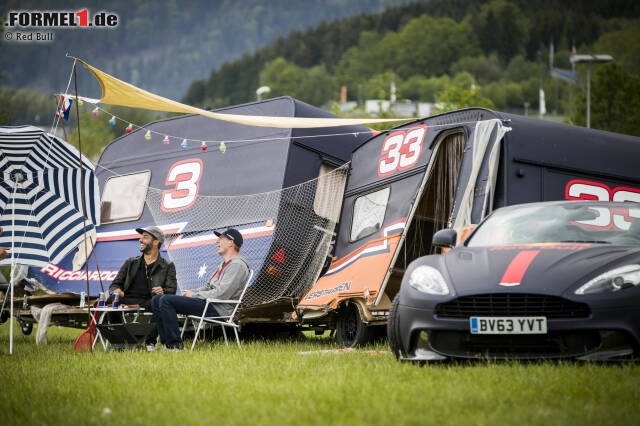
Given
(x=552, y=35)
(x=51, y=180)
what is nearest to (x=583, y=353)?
(x=51, y=180)

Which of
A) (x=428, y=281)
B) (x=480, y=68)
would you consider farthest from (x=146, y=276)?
(x=480, y=68)

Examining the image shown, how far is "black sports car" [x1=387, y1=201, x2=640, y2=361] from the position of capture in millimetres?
4547

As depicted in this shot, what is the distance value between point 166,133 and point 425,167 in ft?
15.3

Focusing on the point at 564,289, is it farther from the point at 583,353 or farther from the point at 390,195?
→ the point at 390,195

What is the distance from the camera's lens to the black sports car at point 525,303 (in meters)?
4.55

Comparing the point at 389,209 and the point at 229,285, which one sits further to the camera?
the point at 389,209

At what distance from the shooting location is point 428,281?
511cm

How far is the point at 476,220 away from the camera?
7.45 metres

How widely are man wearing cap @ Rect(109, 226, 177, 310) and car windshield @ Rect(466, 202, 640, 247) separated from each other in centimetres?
380

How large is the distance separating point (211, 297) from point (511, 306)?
404 cm

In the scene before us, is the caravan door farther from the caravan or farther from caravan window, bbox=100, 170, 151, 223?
caravan window, bbox=100, 170, 151, 223

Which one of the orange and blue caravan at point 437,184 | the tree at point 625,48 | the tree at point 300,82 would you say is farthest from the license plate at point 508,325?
the tree at point 300,82

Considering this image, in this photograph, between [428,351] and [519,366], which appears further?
[428,351]

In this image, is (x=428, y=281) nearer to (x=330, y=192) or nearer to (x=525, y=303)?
(x=525, y=303)
